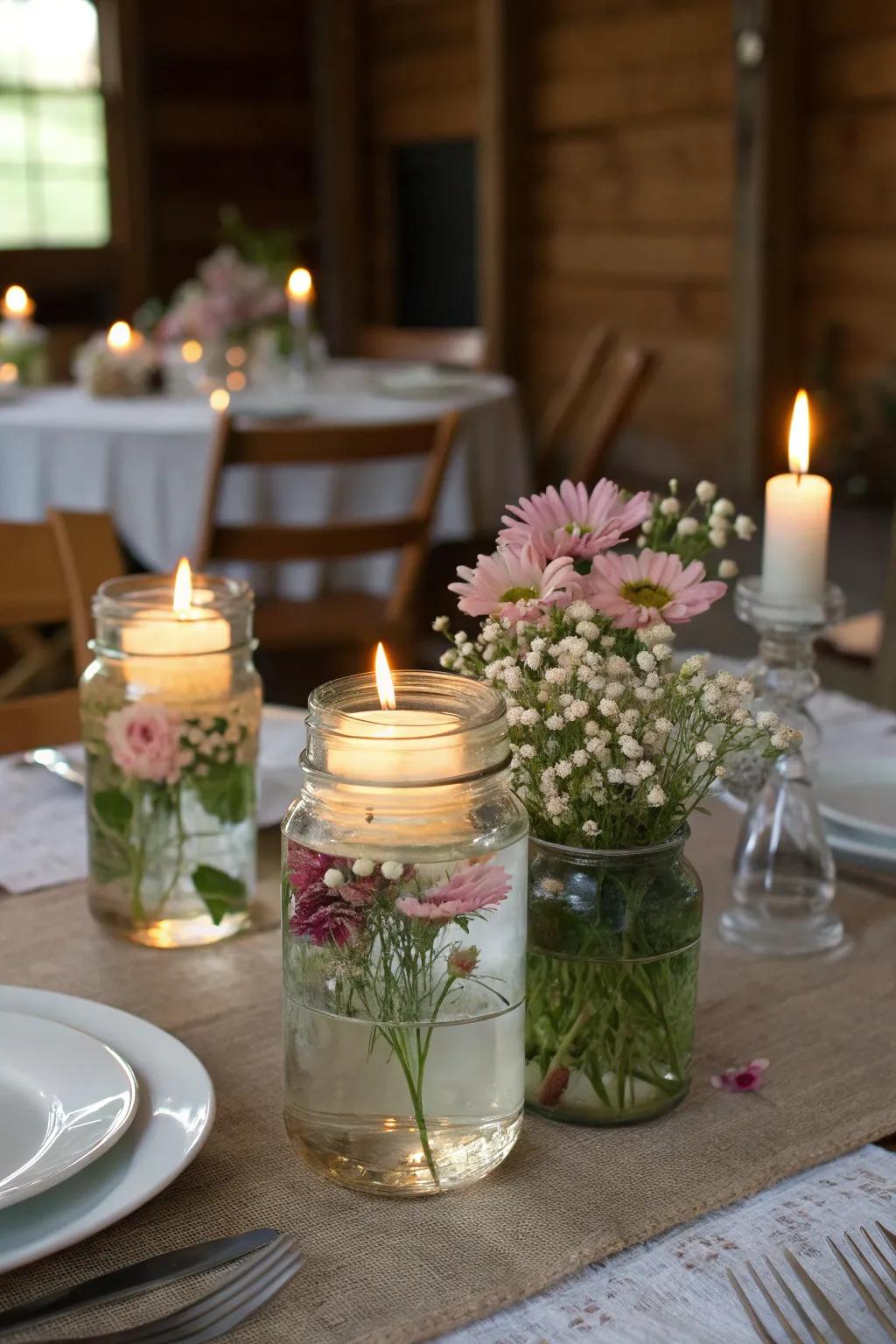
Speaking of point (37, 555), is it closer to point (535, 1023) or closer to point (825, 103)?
point (535, 1023)

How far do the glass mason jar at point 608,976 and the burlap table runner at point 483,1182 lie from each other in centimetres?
2

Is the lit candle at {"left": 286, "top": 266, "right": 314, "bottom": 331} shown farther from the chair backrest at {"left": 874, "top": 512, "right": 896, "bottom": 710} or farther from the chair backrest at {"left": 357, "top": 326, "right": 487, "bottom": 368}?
the chair backrest at {"left": 874, "top": 512, "right": 896, "bottom": 710}

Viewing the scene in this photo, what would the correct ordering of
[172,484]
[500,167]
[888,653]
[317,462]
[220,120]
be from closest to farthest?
[888,653] < [317,462] < [172,484] < [500,167] < [220,120]

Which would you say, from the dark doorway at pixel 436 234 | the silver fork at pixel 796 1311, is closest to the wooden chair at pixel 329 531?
the silver fork at pixel 796 1311

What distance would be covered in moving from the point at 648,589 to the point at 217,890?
341 mm

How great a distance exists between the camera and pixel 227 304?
3.51 m

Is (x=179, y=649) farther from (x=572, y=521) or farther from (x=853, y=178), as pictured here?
(x=853, y=178)

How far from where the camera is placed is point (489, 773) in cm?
60

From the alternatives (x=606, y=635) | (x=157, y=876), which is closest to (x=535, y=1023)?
(x=606, y=635)

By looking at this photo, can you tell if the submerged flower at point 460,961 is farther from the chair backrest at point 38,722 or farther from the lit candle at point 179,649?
the chair backrest at point 38,722

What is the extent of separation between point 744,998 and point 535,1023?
185mm

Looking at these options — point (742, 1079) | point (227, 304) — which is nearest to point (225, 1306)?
point (742, 1079)

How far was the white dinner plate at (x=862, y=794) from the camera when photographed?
3.25 ft

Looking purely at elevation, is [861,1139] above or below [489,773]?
below
